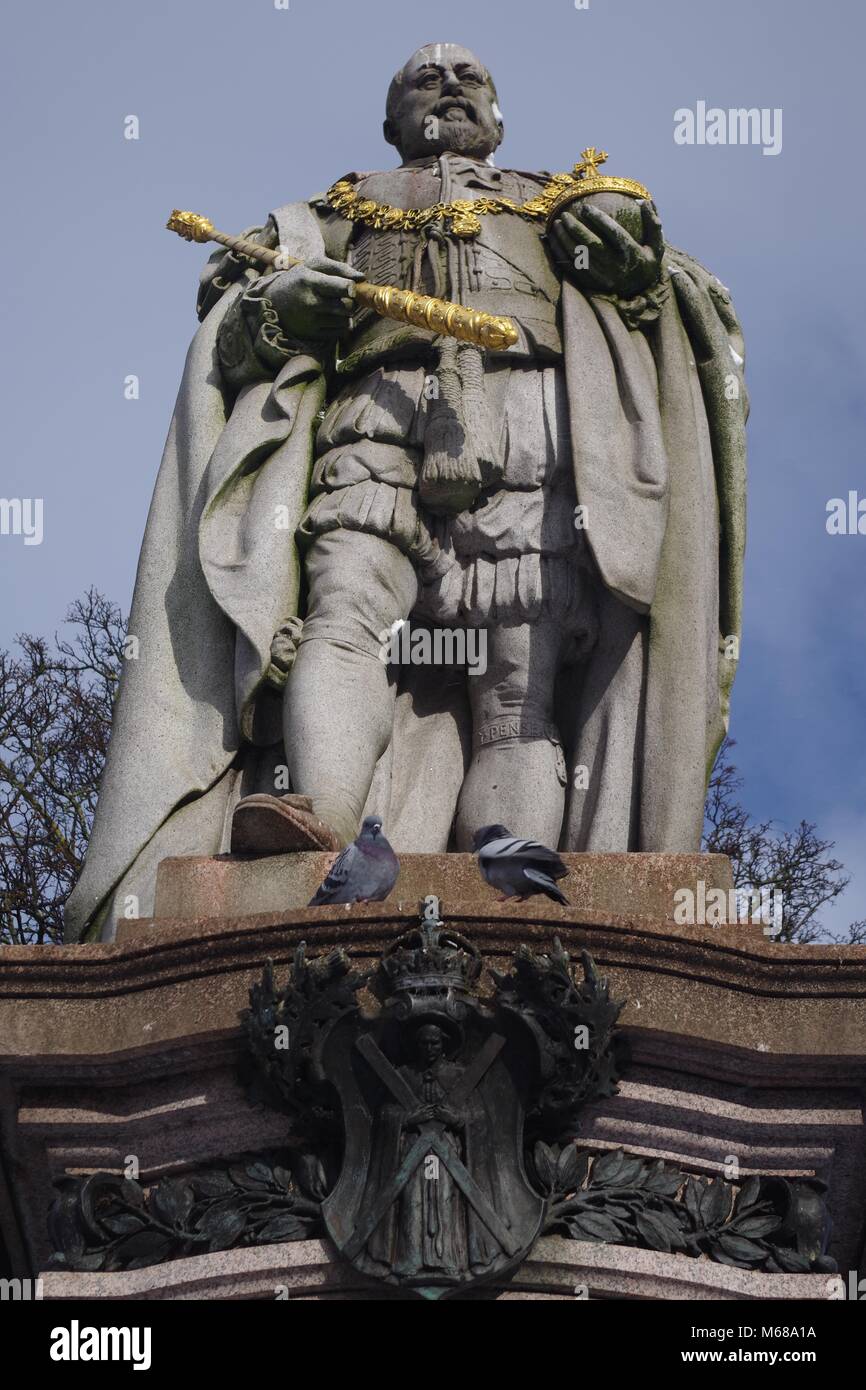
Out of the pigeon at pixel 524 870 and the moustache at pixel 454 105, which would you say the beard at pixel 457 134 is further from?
the pigeon at pixel 524 870

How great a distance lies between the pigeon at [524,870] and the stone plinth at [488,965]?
0.08 m

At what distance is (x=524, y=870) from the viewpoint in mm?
9297

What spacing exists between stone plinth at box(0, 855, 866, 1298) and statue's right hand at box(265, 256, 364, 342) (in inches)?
119

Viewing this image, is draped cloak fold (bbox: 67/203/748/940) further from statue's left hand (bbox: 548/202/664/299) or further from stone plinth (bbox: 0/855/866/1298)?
stone plinth (bbox: 0/855/866/1298)

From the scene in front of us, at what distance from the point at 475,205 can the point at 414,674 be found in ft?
6.52

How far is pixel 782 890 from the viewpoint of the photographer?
58.6 ft

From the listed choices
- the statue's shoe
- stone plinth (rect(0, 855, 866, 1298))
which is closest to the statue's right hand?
the statue's shoe

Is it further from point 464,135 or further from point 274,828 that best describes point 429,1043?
point 464,135

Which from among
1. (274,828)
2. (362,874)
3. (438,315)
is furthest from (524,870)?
(438,315)

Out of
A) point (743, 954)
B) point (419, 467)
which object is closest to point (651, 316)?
point (419, 467)

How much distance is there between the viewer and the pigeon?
9281 millimetres

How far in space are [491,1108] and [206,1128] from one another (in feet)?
3.14

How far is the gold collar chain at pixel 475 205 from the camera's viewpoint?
1162 centimetres

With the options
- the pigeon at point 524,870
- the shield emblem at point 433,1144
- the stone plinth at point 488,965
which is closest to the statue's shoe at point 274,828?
the stone plinth at point 488,965
